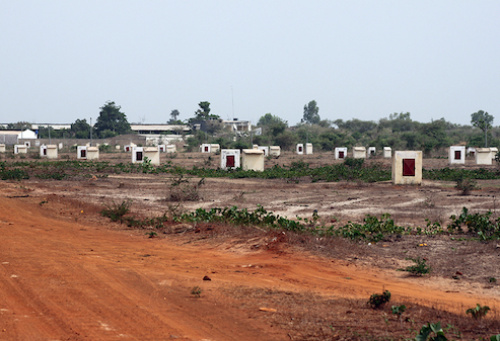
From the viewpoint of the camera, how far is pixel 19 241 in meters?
11.0

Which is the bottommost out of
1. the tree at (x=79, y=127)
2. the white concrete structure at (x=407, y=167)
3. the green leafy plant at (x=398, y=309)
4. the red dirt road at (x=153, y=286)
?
the red dirt road at (x=153, y=286)

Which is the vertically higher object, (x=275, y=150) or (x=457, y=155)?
(x=275, y=150)

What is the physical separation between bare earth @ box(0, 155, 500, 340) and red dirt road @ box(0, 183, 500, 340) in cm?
2

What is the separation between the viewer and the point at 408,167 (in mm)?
25250

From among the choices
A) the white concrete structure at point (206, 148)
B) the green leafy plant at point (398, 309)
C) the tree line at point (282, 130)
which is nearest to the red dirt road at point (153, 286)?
the green leafy plant at point (398, 309)

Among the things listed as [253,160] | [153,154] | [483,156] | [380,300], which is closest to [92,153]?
[153,154]

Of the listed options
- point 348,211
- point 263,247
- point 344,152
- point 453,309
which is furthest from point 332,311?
point 344,152

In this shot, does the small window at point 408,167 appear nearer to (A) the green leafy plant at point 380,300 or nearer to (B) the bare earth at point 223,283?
(B) the bare earth at point 223,283

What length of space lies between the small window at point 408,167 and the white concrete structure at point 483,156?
18785mm

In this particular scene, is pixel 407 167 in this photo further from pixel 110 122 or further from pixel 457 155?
pixel 110 122

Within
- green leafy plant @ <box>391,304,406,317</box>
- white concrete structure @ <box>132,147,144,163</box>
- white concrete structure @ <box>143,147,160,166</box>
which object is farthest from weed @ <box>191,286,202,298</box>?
white concrete structure @ <box>132,147,144,163</box>

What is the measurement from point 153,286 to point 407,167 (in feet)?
63.7

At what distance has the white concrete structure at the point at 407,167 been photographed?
2514 centimetres

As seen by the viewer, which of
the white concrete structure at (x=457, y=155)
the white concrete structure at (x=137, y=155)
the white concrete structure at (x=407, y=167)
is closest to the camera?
the white concrete structure at (x=407, y=167)
